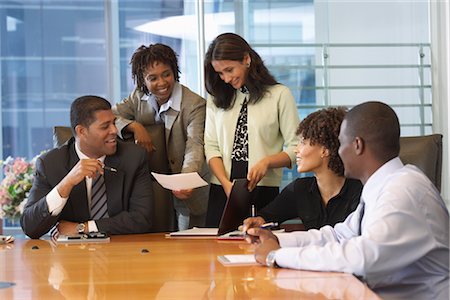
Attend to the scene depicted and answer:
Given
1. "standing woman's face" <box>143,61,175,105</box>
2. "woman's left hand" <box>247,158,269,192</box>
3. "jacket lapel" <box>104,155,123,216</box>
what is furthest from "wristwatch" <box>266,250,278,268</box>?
"standing woman's face" <box>143,61,175,105</box>

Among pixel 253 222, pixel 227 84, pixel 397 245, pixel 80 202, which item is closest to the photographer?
pixel 397 245

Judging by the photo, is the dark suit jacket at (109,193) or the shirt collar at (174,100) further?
the shirt collar at (174,100)

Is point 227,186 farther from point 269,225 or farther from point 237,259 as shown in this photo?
point 237,259

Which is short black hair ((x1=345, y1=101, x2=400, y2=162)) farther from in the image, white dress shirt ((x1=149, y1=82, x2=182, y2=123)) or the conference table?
white dress shirt ((x1=149, y1=82, x2=182, y2=123))

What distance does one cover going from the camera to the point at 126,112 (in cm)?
443

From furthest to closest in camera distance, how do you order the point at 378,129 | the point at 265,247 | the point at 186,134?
1. the point at 186,134
2. the point at 265,247
3. the point at 378,129

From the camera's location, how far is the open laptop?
11.1 ft

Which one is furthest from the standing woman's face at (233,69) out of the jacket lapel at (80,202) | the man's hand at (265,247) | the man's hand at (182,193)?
the man's hand at (265,247)

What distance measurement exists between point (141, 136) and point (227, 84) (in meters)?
0.49

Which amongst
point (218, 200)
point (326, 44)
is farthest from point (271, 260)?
point (326, 44)

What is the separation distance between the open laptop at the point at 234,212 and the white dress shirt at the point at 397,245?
34.0 inches

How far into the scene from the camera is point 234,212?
348cm

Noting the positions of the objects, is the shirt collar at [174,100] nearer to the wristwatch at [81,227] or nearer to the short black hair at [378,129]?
the wristwatch at [81,227]

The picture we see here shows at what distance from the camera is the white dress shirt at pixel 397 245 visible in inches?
89.9
